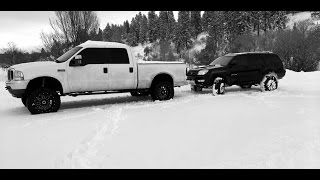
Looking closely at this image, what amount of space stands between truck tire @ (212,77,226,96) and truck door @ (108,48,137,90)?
3145 mm

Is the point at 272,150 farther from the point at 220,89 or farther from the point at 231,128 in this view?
the point at 220,89

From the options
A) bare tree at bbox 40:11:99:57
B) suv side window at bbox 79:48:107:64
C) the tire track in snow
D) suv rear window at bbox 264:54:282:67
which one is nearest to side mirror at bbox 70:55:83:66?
suv side window at bbox 79:48:107:64

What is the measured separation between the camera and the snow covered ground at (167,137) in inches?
148

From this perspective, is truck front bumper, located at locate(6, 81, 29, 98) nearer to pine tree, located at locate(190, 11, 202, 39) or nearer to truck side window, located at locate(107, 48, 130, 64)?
truck side window, located at locate(107, 48, 130, 64)

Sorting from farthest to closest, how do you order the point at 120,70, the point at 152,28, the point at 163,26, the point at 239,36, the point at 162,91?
the point at 152,28
the point at 163,26
the point at 239,36
the point at 162,91
the point at 120,70

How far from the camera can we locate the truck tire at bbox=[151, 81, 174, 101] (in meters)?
9.34

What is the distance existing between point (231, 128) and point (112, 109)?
3.66 metres

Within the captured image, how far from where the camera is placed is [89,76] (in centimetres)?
826

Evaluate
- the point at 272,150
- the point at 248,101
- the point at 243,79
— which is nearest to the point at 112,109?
the point at 248,101

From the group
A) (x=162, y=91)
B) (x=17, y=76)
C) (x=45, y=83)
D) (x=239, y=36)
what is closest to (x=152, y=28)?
(x=239, y=36)

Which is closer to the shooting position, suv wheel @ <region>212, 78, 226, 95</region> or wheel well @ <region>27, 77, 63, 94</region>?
wheel well @ <region>27, 77, 63, 94</region>

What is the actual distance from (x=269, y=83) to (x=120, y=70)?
243 inches

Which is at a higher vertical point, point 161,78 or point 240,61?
point 240,61

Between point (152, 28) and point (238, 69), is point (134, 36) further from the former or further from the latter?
point (238, 69)
